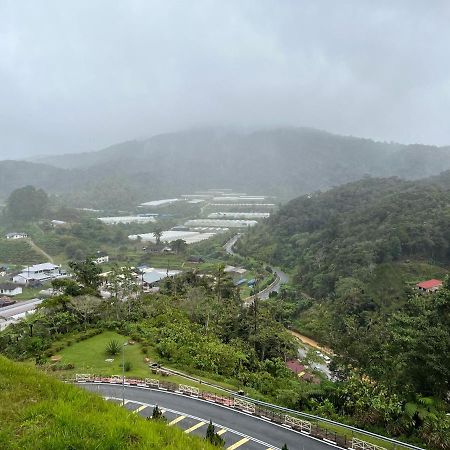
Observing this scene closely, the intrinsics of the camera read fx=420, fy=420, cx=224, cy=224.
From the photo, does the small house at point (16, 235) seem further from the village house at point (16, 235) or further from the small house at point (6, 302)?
the small house at point (6, 302)

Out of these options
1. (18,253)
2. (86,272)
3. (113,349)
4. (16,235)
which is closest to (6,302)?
(86,272)

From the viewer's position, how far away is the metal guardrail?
15.5 metres

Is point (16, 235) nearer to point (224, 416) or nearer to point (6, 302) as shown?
point (6, 302)

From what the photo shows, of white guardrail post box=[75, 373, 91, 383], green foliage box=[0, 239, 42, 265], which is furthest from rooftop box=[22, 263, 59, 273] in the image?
white guardrail post box=[75, 373, 91, 383]

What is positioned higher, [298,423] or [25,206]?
[25,206]

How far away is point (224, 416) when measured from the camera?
1833cm

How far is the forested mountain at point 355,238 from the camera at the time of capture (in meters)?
58.2

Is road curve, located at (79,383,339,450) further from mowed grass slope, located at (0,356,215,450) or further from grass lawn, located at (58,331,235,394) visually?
mowed grass slope, located at (0,356,215,450)

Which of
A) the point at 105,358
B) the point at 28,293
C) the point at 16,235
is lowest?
the point at 28,293

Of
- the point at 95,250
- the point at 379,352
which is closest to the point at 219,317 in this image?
the point at 379,352

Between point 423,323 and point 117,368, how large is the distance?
55.5 ft

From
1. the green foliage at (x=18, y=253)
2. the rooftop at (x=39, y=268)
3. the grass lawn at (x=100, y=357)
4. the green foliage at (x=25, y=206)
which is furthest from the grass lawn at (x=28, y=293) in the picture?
the green foliage at (x=25, y=206)

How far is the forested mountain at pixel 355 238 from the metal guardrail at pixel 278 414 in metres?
33.4

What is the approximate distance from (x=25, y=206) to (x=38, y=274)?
5693 centimetres
